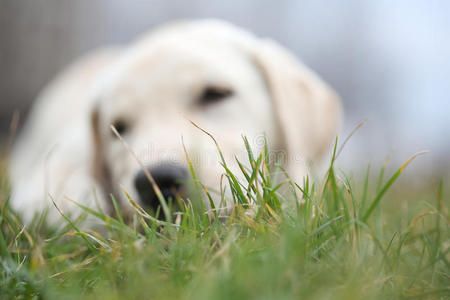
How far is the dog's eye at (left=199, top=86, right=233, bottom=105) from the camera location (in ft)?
7.01

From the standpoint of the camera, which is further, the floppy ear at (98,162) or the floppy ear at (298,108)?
the floppy ear at (98,162)

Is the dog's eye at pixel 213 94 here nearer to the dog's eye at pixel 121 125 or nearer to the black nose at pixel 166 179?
the dog's eye at pixel 121 125

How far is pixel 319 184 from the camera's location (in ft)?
4.41

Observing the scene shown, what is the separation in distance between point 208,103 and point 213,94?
0.20 feet

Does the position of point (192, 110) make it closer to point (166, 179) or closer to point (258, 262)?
point (166, 179)

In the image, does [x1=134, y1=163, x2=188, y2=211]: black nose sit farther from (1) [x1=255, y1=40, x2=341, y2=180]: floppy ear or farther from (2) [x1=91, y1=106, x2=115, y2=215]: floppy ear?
→ (2) [x1=91, y1=106, x2=115, y2=215]: floppy ear

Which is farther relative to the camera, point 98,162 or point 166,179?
point 98,162

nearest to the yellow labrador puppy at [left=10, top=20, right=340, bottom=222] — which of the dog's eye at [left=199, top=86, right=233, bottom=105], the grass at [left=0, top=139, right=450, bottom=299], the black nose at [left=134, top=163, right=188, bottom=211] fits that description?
the dog's eye at [left=199, top=86, right=233, bottom=105]

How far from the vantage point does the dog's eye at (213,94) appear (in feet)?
7.01

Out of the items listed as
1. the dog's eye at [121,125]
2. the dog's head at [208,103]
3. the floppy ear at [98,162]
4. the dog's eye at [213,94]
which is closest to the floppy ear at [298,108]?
the dog's head at [208,103]

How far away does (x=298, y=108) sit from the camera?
92.3 inches

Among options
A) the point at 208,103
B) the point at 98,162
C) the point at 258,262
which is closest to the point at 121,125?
the point at 98,162

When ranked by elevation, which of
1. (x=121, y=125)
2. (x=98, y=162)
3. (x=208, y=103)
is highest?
(x=208, y=103)

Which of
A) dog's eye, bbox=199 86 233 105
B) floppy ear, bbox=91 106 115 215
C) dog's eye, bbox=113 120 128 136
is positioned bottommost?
floppy ear, bbox=91 106 115 215
